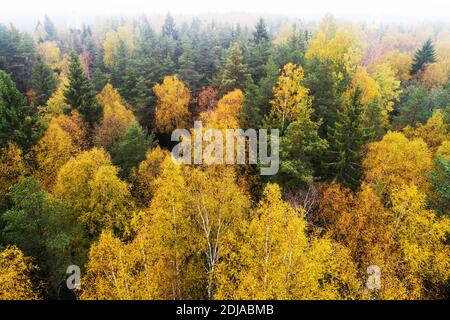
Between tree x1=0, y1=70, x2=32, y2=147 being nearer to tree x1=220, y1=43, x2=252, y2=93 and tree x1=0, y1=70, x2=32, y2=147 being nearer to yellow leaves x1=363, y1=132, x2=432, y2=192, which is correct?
tree x1=220, y1=43, x2=252, y2=93

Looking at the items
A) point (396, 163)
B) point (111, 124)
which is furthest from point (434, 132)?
point (111, 124)

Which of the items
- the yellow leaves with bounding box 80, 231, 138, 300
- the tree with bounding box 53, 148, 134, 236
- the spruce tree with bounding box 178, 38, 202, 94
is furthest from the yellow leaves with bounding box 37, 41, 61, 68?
the yellow leaves with bounding box 80, 231, 138, 300

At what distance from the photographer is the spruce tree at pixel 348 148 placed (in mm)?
33281

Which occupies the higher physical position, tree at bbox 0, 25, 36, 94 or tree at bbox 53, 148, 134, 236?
tree at bbox 0, 25, 36, 94

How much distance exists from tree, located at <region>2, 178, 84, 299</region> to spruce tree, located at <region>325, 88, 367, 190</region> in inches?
940

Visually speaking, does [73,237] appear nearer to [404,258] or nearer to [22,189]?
[22,189]

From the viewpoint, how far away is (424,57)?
6694 cm

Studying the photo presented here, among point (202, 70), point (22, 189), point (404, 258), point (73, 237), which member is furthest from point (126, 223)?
point (202, 70)

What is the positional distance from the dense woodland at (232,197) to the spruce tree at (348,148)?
0.14m

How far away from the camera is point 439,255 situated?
25125mm

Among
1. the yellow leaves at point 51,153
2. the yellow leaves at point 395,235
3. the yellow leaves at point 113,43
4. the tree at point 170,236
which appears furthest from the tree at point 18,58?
the yellow leaves at point 395,235

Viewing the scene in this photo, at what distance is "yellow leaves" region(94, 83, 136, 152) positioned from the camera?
4206 centimetres

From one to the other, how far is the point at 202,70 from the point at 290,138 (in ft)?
106

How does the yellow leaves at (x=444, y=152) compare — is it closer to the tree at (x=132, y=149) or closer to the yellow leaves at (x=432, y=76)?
the tree at (x=132, y=149)
